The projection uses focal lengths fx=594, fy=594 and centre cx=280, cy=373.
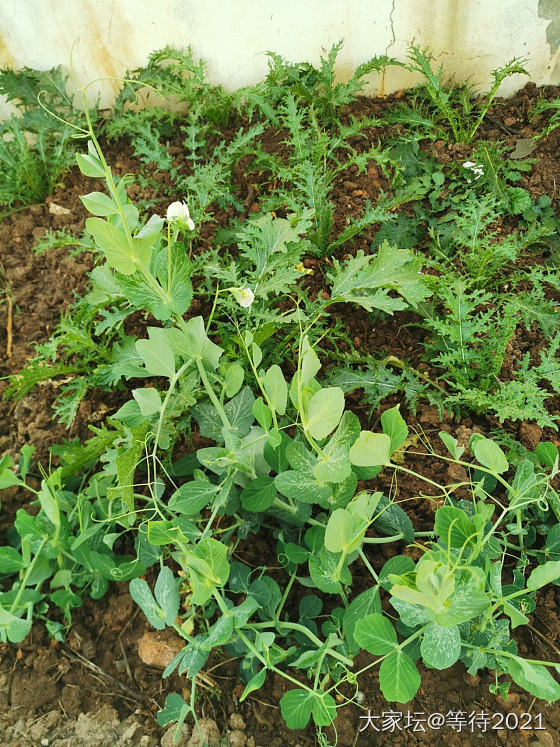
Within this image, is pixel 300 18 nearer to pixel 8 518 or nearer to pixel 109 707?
pixel 8 518

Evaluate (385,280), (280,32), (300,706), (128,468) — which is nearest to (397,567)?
(300,706)

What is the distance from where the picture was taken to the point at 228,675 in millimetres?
1298

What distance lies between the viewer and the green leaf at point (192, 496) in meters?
1.12

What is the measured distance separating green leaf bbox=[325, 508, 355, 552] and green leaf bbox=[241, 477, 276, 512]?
20 centimetres

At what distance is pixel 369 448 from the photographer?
0.97 meters

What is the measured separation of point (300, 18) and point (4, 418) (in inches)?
62.3

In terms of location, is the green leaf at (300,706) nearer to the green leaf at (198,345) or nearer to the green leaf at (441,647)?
the green leaf at (441,647)

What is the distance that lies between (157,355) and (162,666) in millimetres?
719

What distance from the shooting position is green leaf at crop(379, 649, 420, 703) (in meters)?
0.96

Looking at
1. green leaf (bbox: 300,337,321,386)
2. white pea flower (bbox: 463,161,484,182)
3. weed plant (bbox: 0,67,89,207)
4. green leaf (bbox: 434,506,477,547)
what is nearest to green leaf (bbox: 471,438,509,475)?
green leaf (bbox: 434,506,477,547)

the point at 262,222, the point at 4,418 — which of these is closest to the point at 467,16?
the point at 262,222

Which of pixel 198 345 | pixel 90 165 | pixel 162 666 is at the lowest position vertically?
pixel 162 666

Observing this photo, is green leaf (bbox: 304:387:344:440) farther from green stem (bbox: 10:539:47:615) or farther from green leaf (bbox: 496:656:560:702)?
green stem (bbox: 10:539:47:615)

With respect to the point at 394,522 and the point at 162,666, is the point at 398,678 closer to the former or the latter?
the point at 394,522
